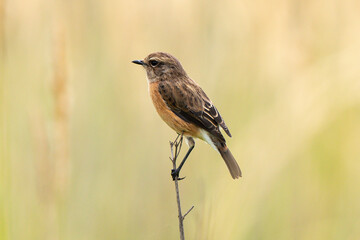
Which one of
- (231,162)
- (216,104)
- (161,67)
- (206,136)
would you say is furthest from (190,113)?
(216,104)

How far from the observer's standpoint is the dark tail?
353cm

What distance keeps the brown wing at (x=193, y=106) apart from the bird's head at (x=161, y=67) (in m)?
0.22

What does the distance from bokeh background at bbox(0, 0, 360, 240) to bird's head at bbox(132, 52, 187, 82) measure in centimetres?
44

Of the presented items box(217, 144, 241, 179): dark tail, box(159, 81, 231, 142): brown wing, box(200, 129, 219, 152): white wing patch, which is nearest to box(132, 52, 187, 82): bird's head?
box(159, 81, 231, 142): brown wing

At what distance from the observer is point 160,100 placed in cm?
386

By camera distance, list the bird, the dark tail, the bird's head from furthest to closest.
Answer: the bird's head → the bird → the dark tail

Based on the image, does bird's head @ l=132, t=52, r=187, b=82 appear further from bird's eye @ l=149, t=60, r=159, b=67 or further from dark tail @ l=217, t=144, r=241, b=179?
dark tail @ l=217, t=144, r=241, b=179

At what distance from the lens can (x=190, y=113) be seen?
372 cm

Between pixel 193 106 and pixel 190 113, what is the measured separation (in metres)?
0.07

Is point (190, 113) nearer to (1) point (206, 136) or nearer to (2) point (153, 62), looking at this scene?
(1) point (206, 136)
